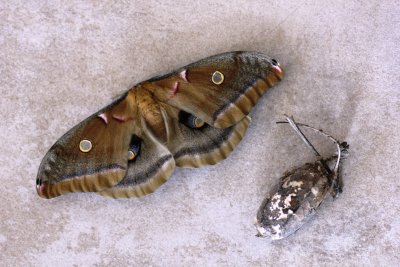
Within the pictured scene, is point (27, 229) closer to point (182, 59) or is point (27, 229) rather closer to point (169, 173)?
point (169, 173)

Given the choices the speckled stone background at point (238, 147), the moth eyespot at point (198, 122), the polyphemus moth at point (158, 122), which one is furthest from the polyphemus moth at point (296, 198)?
the moth eyespot at point (198, 122)

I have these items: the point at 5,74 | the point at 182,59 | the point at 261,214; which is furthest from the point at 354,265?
the point at 5,74

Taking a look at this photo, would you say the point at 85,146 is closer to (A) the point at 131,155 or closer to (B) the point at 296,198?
(A) the point at 131,155

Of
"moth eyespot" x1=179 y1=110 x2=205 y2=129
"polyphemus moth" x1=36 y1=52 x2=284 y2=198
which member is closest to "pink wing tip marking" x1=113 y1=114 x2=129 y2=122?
"polyphemus moth" x1=36 y1=52 x2=284 y2=198

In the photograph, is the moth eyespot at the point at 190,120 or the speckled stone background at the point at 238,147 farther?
the speckled stone background at the point at 238,147

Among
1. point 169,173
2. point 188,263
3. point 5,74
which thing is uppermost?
point 5,74

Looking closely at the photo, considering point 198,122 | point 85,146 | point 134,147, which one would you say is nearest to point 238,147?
point 198,122

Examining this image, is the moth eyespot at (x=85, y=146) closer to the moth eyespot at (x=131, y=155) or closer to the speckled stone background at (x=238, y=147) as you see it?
the moth eyespot at (x=131, y=155)
